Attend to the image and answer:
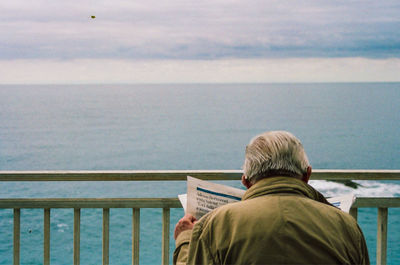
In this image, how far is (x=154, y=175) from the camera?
2.04m

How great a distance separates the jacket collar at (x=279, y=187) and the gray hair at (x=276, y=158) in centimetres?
2

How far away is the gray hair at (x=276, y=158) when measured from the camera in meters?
1.15

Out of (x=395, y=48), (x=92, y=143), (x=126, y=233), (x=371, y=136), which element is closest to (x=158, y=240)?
(x=126, y=233)

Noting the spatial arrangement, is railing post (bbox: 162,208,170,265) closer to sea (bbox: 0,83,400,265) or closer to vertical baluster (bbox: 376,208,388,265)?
vertical baluster (bbox: 376,208,388,265)

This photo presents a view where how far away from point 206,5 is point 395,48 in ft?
190

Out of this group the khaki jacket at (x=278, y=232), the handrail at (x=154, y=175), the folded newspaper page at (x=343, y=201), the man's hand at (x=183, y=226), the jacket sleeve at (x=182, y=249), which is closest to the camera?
the khaki jacket at (x=278, y=232)

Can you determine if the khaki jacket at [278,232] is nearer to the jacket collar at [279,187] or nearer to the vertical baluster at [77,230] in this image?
the jacket collar at [279,187]

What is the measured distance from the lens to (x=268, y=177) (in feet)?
3.79

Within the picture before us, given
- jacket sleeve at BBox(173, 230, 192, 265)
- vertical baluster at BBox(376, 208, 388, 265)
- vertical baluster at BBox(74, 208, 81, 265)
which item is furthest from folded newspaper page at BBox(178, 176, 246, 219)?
vertical baluster at BBox(376, 208, 388, 265)

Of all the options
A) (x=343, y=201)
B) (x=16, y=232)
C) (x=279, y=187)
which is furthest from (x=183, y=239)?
(x=16, y=232)

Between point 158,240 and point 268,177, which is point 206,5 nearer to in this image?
point 158,240

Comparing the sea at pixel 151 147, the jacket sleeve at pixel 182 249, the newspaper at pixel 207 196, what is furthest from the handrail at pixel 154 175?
the sea at pixel 151 147

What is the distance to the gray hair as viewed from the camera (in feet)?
3.78

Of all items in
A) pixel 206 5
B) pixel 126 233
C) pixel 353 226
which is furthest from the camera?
pixel 206 5
